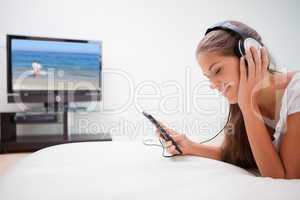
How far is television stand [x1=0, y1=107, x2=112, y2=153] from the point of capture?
2051 mm

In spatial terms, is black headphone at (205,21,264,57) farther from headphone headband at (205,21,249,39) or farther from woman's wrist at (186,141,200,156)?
woman's wrist at (186,141,200,156)

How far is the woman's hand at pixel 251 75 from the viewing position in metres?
0.60

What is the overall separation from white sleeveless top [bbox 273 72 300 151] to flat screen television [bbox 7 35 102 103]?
6.15 feet

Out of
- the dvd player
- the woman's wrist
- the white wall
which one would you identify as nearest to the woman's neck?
the woman's wrist

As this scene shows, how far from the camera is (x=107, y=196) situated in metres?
0.43

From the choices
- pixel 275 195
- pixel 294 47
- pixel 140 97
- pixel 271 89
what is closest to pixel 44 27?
pixel 140 97

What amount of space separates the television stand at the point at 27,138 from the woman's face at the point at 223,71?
1580 mm

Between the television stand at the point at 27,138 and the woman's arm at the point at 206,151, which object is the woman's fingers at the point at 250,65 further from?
the television stand at the point at 27,138

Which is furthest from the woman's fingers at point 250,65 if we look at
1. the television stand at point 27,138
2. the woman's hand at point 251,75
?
the television stand at point 27,138

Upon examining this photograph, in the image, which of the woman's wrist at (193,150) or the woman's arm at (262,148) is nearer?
the woman's arm at (262,148)

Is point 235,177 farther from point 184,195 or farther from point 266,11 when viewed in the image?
point 266,11

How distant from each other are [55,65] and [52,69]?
4 centimetres

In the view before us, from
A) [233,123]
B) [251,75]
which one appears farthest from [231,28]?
[233,123]

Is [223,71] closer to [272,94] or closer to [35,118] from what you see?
[272,94]
